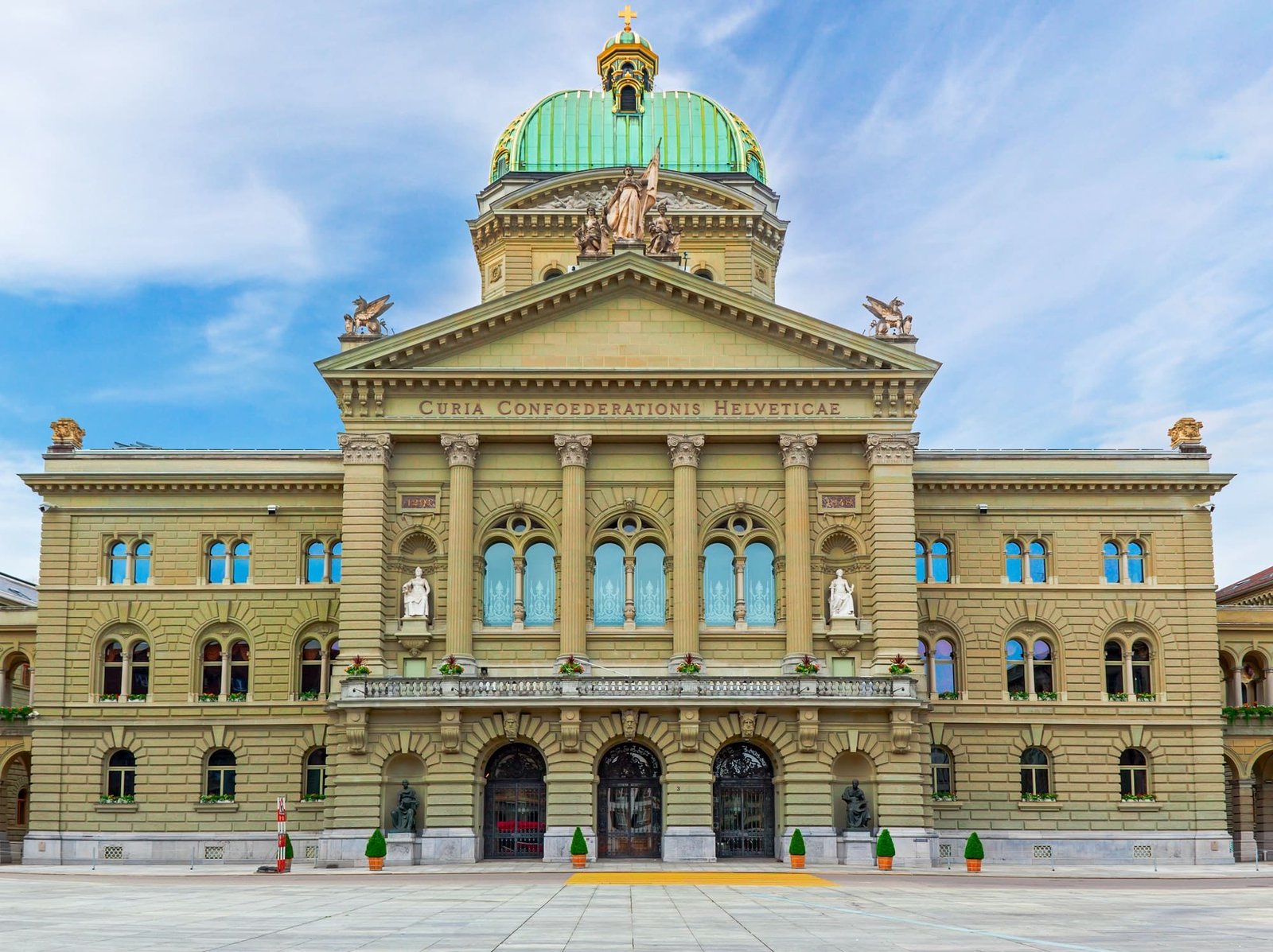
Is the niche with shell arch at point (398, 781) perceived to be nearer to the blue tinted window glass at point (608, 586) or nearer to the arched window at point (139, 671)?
the blue tinted window glass at point (608, 586)

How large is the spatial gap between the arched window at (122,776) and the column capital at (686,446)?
25.7 meters

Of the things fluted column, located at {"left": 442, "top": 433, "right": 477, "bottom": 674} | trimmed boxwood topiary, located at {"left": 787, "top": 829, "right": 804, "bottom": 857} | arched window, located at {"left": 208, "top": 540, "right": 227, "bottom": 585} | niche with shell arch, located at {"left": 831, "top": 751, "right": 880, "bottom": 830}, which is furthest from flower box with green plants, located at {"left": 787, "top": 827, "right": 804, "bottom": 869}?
arched window, located at {"left": 208, "top": 540, "right": 227, "bottom": 585}

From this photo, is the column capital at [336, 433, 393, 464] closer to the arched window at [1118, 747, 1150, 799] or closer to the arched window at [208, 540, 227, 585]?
the arched window at [208, 540, 227, 585]

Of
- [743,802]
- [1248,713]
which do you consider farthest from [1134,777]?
[743,802]

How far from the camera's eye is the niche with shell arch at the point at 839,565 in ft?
189

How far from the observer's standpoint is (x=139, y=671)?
62.9 m

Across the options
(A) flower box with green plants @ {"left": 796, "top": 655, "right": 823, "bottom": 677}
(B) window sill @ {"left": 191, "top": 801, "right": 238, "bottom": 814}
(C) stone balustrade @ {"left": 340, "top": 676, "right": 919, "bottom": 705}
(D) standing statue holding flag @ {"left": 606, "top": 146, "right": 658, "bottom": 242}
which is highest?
(D) standing statue holding flag @ {"left": 606, "top": 146, "right": 658, "bottom": 242}

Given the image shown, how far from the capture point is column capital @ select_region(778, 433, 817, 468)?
57.3 metres

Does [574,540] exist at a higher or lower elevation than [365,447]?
→ lower

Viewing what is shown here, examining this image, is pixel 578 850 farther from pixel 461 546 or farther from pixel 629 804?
pixel 461 546

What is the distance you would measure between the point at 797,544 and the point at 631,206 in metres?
15.5

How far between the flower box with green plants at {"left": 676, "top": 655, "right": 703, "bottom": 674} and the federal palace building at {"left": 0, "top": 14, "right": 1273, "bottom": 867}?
852mm

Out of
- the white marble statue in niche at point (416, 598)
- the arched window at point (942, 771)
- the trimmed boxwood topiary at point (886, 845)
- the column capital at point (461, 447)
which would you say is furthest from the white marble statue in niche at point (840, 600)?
the white marble statue in niche at point (416, 598)

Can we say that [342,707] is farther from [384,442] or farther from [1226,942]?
[1226,942]
